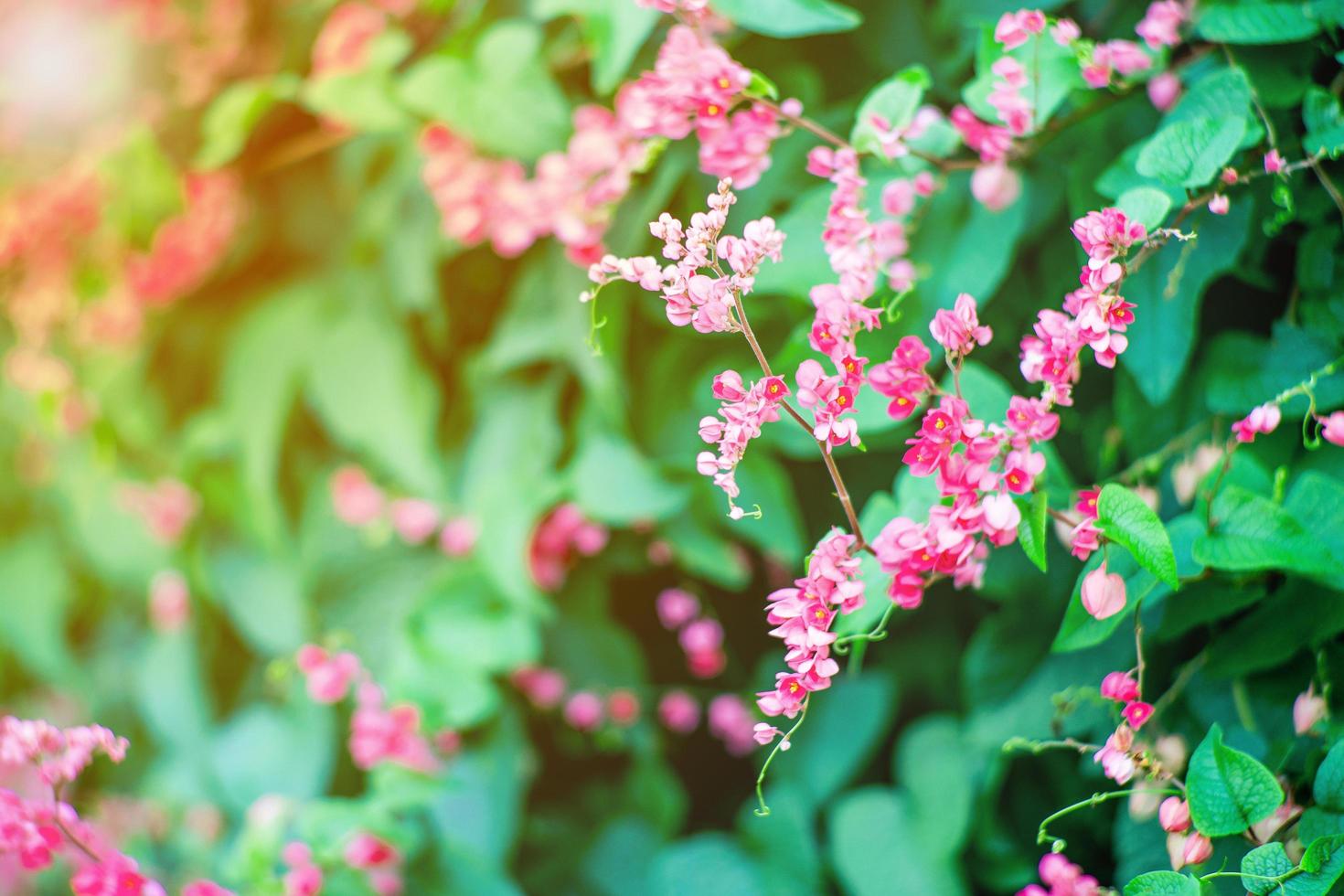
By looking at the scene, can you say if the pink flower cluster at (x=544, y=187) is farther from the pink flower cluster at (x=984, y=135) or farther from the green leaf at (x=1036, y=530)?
the green leaf at (x=1036, y=530)

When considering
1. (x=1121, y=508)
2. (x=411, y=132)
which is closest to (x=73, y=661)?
(x=411, y=132)

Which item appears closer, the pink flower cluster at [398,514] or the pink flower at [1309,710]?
the pink flower at [1309,710]

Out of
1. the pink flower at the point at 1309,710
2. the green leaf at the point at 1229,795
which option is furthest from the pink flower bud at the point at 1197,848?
the pink flower at the point at 1309,710

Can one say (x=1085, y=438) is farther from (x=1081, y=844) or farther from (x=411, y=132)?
(x=411, y=132)

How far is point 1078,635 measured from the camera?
1.87ft

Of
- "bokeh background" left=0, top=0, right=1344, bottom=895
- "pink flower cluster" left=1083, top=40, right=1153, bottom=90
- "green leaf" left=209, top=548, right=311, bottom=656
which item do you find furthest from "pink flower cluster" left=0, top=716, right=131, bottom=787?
"pink flower cluster" left=1083, top=40, right=1153, bottom=90

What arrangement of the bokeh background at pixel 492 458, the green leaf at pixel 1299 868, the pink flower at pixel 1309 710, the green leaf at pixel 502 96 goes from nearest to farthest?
1. the green leaf at pixel 1299 868
2. the pink flower at pixel 1309 710
3. the bokeh background at pixel 492 458
4. the green leaf at pixel 502 96

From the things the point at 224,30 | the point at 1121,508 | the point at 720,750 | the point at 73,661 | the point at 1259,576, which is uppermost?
the point at 224,30

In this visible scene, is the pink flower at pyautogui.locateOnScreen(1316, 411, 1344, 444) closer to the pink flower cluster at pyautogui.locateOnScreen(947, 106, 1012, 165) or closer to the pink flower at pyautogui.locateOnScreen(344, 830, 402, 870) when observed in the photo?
the pink flower cluster at pyautogui.locateOnScreen(947, 106, 1012, 165)

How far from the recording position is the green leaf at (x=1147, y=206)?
529 millimetres

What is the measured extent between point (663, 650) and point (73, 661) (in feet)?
2.84

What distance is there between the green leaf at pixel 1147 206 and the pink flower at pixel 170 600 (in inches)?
46.3

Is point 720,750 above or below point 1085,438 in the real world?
below

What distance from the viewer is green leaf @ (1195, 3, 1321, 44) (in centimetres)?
60
